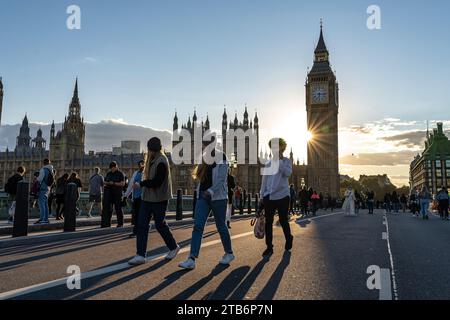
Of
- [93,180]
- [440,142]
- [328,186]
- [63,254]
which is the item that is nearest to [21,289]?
[63,254]

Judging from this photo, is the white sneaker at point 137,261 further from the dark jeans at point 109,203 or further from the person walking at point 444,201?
the person walking at point 444,201

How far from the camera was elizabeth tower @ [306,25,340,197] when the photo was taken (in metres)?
97.9

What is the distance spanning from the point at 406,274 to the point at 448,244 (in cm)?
464

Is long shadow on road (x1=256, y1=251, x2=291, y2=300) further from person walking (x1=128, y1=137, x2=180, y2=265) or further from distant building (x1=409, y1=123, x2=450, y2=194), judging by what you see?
distant building (x1=409, y1=123, x2=450, y2=194)

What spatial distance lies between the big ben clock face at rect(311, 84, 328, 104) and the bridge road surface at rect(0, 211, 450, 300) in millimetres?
95377

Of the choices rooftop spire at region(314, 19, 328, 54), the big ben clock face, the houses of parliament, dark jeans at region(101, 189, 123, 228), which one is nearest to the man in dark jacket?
dark jeans at region(101, 189, 123, 228)

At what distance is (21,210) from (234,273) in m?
6.34

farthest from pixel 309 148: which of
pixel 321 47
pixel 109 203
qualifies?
pixel 109 203

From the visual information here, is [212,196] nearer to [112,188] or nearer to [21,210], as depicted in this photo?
[21,210]

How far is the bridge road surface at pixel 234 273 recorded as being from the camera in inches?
170

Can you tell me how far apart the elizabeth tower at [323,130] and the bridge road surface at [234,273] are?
91.5 metres

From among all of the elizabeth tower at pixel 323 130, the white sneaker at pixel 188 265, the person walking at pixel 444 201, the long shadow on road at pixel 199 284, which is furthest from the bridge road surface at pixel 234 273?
the elizabeth tower at pixel 323 130

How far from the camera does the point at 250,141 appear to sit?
103062mm
